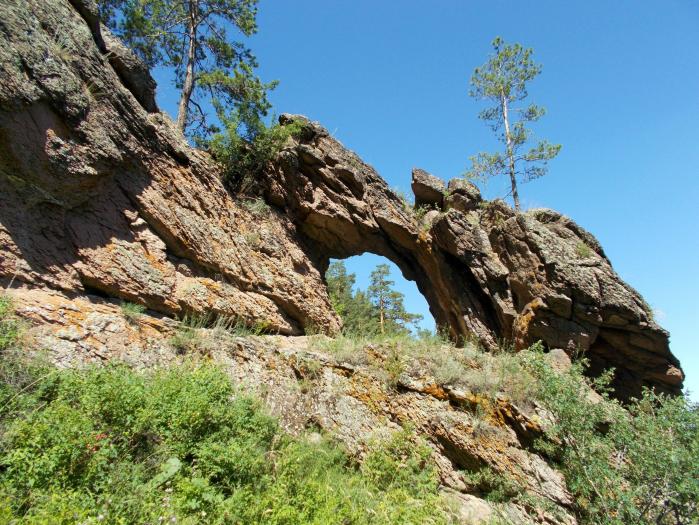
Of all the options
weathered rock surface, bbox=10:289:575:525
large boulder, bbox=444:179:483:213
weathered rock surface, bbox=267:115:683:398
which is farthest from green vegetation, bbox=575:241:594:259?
weathered rock surface, bbox=10:289:575:525

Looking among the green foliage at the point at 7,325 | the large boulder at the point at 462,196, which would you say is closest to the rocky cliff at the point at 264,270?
the green foliage at the point at 7,325

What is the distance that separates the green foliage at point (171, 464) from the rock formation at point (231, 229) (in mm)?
2827

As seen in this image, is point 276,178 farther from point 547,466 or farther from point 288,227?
point 547,466

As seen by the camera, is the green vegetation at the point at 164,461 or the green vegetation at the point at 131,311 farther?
the green vegetation at the point at 131,311

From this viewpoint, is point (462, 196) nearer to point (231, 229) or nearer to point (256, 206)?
point (256, 206)

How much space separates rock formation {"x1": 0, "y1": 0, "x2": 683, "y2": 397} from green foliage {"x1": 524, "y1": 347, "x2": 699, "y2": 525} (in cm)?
412

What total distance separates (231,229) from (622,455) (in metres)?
9.59

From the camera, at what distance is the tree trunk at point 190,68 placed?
12.3 metres

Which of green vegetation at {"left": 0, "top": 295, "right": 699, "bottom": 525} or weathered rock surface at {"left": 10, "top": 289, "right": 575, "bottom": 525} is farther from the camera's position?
weathered rock surface at {"left": 10, "top": 289, "right": 575, "bottom": 525}

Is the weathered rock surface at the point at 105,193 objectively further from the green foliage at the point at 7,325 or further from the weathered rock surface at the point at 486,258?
the weathered rock surface at the point at 486,258

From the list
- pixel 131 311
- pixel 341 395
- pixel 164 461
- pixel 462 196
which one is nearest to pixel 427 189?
pixel 462 196

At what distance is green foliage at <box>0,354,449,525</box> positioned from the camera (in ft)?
10.6

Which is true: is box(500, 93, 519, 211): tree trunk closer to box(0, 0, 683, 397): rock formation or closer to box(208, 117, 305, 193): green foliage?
box(0, 0, 683, 397): rock formation

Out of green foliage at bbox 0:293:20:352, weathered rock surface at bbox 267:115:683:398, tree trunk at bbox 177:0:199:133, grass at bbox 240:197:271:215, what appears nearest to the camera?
green foliage at bbox 0:293:20:352
